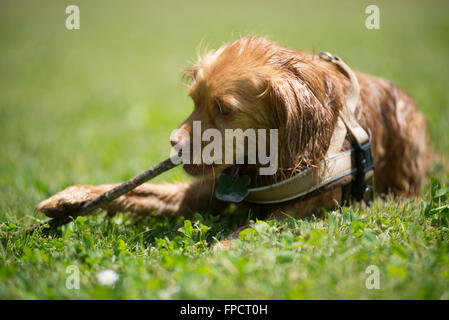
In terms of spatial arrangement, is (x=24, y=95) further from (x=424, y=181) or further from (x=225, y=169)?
(x=424, y=181)

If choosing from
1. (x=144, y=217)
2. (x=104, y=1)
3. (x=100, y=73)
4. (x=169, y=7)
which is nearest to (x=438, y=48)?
(x=100, y=73)

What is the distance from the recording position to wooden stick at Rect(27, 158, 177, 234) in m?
2.74

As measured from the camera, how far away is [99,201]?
9.14 ft

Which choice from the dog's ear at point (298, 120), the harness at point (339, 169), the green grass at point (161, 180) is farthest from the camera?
the harness at point (339, 169)

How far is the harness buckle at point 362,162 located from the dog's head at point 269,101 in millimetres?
308

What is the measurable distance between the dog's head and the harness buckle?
1.01 ft

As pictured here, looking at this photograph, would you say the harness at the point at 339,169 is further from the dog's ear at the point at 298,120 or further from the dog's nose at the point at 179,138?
the dog's nose at the point at 179,138

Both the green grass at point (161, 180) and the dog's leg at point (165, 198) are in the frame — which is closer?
the green grass at point (161, 180)

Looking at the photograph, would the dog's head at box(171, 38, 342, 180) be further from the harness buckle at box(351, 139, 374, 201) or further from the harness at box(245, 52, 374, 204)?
the harness buckle at box(351, 139, 374, 201)

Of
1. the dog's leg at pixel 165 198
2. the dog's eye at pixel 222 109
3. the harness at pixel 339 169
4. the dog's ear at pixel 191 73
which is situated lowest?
the dog's leg at pixel 165 198

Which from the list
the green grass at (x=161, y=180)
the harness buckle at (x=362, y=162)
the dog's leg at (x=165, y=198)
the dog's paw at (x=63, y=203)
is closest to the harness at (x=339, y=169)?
the harness buckle at (x=362, y=162)

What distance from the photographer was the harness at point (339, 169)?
267 cm
